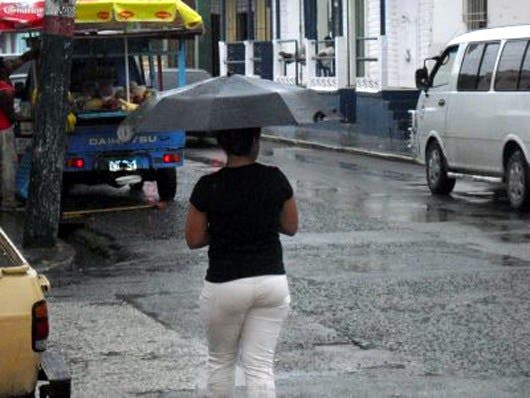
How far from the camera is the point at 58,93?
14219mm

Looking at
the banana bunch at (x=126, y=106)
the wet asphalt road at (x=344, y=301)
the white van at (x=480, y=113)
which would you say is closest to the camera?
the wet asphalt road at (x=344, y=301)

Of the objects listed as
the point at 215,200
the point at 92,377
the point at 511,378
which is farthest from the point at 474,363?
the point at 215,200

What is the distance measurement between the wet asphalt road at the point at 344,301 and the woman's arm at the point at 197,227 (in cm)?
186

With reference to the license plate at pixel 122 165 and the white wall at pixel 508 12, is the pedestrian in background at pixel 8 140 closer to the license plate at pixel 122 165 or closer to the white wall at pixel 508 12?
the license plate at pixel 122 165

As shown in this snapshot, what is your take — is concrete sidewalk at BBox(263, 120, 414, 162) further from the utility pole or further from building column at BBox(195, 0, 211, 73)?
building column at BBox(195, 0, 211, 73)

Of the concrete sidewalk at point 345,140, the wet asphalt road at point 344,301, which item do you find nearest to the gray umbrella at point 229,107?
the wet asphalt road at point 344,301

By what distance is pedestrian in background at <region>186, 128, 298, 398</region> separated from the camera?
6.61 meters

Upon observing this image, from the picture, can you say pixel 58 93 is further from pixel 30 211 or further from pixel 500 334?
pixel 500 334

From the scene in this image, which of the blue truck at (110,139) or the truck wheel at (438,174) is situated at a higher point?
the blue truck at (110,139)

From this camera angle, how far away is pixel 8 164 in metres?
18.0

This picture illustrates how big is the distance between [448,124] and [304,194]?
7.10 ft

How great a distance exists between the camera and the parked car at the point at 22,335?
6496mm

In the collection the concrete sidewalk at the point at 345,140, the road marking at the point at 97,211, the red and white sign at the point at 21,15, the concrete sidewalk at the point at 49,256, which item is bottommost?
the concrete sidewalk at the point at 345,140

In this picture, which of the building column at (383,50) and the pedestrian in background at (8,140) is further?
the building column at (383,50)
